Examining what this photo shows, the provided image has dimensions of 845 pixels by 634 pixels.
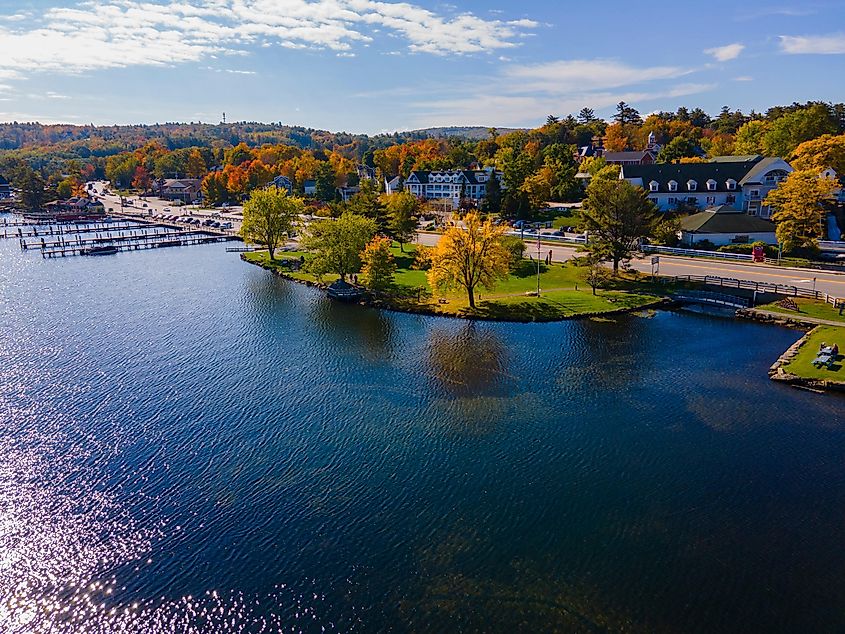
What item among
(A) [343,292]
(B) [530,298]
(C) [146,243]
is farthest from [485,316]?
(C) [146,243]

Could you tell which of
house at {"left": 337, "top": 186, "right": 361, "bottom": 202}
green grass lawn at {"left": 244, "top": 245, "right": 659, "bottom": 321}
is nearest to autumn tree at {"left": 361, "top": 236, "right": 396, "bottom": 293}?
green grass lawn at {"left": 244, "top": 245, "right": 659, "bottom": 321}

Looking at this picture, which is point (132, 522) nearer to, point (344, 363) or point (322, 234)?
point (344, 363)

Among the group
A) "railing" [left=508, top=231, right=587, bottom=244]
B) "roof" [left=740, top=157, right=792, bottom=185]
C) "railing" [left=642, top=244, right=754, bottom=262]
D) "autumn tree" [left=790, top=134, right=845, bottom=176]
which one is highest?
"autumn tree" [left=790, top=134, right=845, bottom=176]

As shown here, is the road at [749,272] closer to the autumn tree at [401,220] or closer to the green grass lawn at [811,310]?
the green grass lawn at [811,310]

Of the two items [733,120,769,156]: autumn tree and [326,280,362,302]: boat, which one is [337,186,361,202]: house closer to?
[326,280,362,302]: boat

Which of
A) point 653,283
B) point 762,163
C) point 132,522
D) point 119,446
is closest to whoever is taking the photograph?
point 132,522

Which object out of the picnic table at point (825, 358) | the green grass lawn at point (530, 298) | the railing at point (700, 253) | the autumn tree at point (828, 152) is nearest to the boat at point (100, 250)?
the green grass lawn at point (530, 298)

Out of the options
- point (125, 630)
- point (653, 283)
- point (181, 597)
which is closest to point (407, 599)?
point (181, 597)
